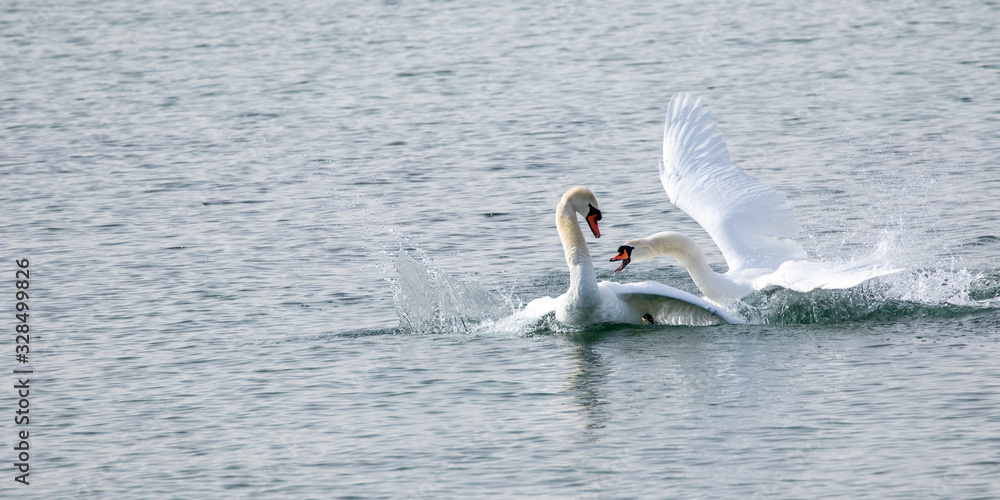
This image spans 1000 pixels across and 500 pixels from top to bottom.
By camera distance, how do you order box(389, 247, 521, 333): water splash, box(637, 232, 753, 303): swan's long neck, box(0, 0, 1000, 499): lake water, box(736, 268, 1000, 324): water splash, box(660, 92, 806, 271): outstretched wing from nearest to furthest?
box(0, 0, 1000, 499): lake water → box(736, 268, 1000, 324): water splash → box(637, 232, 753, 303): swan's long neck → box(389, 247, 521, 333): water splash → box(660, 92, 806, 271): outstretched wing

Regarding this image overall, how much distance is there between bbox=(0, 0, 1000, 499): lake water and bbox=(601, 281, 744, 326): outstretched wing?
256mm

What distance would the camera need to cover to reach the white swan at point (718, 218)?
11.5 meters

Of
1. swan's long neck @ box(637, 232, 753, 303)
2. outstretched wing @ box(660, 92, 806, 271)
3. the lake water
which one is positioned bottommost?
the lake water

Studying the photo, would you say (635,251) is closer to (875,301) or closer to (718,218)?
(718,218)

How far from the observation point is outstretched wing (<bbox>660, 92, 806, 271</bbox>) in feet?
38.9

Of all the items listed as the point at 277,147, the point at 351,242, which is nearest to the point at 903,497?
the point at 351,242

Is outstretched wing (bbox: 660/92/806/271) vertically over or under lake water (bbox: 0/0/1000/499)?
over

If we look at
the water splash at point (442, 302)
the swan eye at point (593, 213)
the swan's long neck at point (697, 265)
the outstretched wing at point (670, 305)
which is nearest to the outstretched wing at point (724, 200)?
the swan's long neck at point (697, 265)

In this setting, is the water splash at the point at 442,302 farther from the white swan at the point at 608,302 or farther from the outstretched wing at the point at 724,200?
the outstretched wing at the point at 724,200

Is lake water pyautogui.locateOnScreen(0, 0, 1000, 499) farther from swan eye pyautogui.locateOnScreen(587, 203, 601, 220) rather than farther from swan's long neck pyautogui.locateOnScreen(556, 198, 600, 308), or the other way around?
swan eye pyautogui.locateOnScreen(587, 203, 601, 220)

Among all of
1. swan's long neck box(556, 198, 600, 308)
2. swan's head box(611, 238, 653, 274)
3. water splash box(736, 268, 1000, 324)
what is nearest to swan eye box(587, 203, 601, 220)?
swan's long neck box(556, 198, 600, 308)

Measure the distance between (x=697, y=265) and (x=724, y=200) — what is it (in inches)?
29.4

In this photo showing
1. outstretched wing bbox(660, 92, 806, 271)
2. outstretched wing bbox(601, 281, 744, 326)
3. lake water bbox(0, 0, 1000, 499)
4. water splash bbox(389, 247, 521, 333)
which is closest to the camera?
lake water bbox(0, 0, 1000, 499)

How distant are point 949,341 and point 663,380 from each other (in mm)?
2051
